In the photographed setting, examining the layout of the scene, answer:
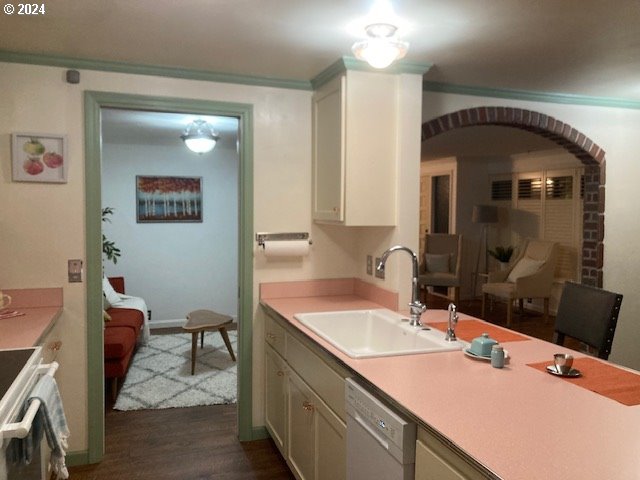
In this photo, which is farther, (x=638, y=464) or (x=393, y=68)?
Result: (x=393, y=68)

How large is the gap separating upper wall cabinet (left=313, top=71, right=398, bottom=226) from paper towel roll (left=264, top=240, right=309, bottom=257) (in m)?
0.36

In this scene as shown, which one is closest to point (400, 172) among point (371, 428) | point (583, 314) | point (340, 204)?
point (340, 204)

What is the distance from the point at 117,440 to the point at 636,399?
2762 mm

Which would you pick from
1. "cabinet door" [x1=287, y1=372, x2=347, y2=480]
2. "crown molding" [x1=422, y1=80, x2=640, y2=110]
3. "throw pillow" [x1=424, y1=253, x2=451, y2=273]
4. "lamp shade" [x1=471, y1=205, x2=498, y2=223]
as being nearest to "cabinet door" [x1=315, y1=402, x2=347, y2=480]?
"cabinet door" [x1=287, y1=372, x2=347, y2=480]

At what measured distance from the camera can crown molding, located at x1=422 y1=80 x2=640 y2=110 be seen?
122 inches

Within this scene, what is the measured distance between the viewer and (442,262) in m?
7.44

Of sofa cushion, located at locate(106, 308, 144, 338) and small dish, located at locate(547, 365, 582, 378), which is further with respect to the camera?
sofa cushion, located at locate(106, 308, 144, 338)

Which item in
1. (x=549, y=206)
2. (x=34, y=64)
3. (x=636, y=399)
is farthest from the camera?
(x=549, y=206)

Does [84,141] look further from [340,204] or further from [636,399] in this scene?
[636,399]

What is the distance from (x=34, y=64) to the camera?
2.63m

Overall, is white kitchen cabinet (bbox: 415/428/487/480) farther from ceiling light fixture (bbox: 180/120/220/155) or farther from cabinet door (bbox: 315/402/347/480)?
ceiling light fixture (bbox: 180/120/220/155)

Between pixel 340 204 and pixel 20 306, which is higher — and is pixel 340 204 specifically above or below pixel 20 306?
above

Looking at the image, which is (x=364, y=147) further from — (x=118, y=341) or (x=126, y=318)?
(x=126, y=318)

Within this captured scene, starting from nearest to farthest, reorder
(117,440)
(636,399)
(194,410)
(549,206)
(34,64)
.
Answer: (636,399)
(34,64)
(117,440)
(194,410)
(549,206)
